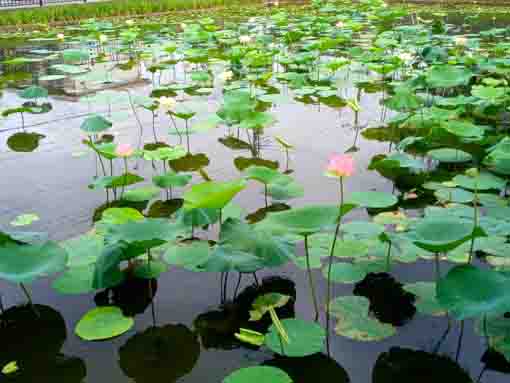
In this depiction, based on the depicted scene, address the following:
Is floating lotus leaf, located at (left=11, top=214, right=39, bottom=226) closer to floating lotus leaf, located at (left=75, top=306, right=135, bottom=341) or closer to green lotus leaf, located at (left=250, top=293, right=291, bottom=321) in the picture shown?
floating lotus leaf, located at (left=75, top=306, right=135, bottom=341)

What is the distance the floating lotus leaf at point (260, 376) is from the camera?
1.21 metres

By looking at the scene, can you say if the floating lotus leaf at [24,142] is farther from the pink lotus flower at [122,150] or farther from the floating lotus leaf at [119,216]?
the floating lotus leaf at [119,216]

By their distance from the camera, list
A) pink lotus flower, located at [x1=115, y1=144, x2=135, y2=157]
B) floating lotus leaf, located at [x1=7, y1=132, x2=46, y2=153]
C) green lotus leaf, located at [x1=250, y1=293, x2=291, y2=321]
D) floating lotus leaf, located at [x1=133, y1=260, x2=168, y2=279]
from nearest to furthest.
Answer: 1. green lotus leaf, located at [x1=250, y1=293, x2=291, y2=321]
2. floating lotus leaf, located at [x1=133, y1=260, x2=168, y2=279]
3. pink lotus flower, located at [x1=115, y1=144, x2=135, y2=157]
4. floating lotus leaf, located at [x1=7, y1=132, x2=46, y2=153]

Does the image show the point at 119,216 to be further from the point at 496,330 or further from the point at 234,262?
the point at 496,330

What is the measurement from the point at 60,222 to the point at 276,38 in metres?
6.28

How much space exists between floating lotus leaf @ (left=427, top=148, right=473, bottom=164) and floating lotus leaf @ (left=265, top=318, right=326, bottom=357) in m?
1.69

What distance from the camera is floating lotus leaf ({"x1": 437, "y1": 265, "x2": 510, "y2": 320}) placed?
1.25 m

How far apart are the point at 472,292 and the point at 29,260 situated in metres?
1.23

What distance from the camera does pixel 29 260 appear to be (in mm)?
1521

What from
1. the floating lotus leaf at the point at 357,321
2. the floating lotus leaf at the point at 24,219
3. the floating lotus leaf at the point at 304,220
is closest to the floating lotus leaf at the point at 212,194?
the floating lotus leaf at the point at 304,220

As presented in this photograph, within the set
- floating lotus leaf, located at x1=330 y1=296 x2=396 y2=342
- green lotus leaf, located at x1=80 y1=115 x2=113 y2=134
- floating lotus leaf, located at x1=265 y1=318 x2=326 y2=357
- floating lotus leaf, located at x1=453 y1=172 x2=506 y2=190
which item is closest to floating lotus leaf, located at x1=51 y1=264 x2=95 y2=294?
floating lotus leaf, located at x1=265 y1=318 x2=326 y2=357

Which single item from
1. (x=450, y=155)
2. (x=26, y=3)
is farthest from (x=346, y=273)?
(x=26, y=3)

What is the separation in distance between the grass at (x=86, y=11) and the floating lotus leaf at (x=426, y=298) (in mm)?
11760

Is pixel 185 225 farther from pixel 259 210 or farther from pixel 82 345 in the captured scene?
pixel 259 210
